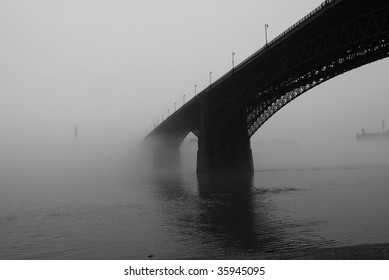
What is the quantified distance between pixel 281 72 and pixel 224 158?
25.8m

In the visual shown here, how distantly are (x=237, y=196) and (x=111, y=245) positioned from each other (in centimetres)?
1990

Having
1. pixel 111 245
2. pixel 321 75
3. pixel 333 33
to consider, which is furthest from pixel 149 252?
pixel 321 75

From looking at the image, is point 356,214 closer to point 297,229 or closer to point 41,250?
point 297,229

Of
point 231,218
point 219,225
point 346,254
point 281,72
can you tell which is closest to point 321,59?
point 281,72

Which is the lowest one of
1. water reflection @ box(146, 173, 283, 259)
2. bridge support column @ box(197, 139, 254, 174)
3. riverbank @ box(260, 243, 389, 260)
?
water reflection @ box(146, 173, 283, 259)

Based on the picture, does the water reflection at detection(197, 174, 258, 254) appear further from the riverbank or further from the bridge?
the bridge

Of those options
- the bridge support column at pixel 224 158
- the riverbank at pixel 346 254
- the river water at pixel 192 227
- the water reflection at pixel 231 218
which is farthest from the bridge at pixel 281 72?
the riverbank at pixel 346 254

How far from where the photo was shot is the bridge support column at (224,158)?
69.1 metres

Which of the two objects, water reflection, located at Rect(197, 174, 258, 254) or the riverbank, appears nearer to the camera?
the riverbank

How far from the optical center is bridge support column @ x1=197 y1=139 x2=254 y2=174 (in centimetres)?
6912

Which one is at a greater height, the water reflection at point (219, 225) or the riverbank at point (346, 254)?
the riverbank at point (346, 254)

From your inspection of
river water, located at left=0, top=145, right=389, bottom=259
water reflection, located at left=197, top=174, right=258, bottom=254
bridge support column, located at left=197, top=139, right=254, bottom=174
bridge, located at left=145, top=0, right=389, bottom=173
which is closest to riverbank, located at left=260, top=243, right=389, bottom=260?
river water, located at left=0, top=145, right=389, bottom=259

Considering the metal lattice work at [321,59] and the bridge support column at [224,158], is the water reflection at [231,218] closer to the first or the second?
the metal lattice work at [321,59]
